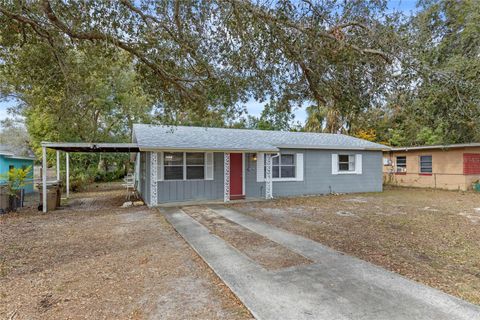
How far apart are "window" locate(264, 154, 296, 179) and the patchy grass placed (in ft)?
6.64

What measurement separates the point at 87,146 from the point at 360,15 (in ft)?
30.4

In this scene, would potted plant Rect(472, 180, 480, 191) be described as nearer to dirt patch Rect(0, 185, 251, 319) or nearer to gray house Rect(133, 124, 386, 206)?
gray house Rect(133, 124, 386, 206)

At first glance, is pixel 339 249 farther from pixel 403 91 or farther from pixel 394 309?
pixel 403 91

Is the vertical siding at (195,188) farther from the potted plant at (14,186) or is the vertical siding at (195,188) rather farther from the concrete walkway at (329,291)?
the concrete walkway at (329,291)

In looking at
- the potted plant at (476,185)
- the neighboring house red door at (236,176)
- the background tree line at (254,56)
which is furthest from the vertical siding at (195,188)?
the potted plant at (476,185)

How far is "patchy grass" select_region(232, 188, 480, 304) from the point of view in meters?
4.27

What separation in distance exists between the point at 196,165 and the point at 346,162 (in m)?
8.23

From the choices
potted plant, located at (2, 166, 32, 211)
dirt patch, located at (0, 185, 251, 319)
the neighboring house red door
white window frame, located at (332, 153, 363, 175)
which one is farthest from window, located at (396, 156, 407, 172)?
potted plant, located at (2, 166, 32, 211)

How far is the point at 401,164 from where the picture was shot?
1903 cm

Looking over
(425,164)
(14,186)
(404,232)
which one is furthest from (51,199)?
(425,164)

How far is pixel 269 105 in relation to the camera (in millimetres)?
7219

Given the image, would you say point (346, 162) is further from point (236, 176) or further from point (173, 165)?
point (173, 165)

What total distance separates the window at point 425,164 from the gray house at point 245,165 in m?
3.81

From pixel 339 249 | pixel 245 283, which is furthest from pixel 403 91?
pixel 245 283
